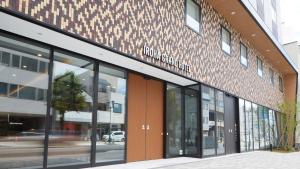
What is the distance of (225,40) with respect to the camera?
14.0 meters

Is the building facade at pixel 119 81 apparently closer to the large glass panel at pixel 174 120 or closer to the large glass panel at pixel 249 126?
the large glass panel at pixel 174 120

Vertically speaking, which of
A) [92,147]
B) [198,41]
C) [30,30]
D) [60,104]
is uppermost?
[198,41]

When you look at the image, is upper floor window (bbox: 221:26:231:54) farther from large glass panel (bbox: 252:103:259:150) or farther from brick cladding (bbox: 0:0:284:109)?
large glass panel (bbox: 252:103:259:150)

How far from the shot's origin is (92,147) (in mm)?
7715

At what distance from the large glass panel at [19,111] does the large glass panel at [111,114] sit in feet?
5.23

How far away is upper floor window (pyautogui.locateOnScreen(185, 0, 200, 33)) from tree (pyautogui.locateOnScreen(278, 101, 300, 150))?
12529mm

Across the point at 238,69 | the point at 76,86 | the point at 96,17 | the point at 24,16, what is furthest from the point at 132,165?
the point at 238,69

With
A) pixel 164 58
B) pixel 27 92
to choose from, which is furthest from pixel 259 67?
pixel 27 92

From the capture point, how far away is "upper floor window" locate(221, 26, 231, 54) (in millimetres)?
13680

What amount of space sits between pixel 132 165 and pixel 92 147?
1301mm

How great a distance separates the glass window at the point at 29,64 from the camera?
6.41 metres

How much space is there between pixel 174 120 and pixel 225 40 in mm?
Result: 4989

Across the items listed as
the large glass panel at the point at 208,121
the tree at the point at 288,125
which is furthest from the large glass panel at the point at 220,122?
the tree at the point at 288,125

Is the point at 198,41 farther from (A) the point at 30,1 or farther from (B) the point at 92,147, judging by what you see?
(A) the point at 30,1
